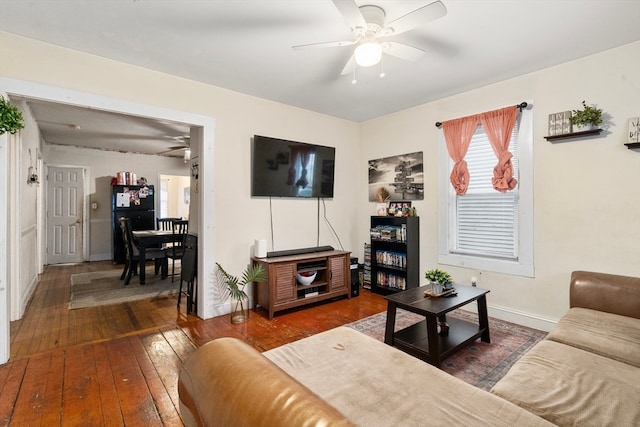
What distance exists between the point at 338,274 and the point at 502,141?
2478 millimetres

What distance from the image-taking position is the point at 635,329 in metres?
1.96

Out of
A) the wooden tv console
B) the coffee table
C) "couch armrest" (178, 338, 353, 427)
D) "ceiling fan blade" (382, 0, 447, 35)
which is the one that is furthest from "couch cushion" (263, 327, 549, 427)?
"ceiling fan blade" (382, 0, 447, 35)

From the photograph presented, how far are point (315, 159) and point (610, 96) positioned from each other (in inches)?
122

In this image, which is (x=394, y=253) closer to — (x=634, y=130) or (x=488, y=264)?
(x=488, y=264)

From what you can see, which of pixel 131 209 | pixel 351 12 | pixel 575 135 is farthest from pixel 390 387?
pixel 131 209

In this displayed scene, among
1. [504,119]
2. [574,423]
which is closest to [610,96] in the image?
[504,119]

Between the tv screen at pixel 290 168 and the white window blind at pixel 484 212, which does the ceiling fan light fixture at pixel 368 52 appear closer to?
the tv screen at pixel 290 168

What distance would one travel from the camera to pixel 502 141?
10.6 feet

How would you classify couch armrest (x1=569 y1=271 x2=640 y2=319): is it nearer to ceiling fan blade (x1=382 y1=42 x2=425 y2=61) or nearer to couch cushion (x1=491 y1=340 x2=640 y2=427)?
couch cushion (x1=491 y1=340 x2=640 y2=427)

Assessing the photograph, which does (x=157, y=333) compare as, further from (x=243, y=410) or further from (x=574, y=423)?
(x=574, y=423)

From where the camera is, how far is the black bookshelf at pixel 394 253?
398 cm

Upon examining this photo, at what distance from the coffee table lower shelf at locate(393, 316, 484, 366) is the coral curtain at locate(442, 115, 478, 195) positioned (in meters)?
1.61

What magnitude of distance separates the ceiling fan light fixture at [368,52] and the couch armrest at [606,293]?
2478 mm

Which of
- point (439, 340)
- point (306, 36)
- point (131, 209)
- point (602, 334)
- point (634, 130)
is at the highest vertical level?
point (306, 36)
